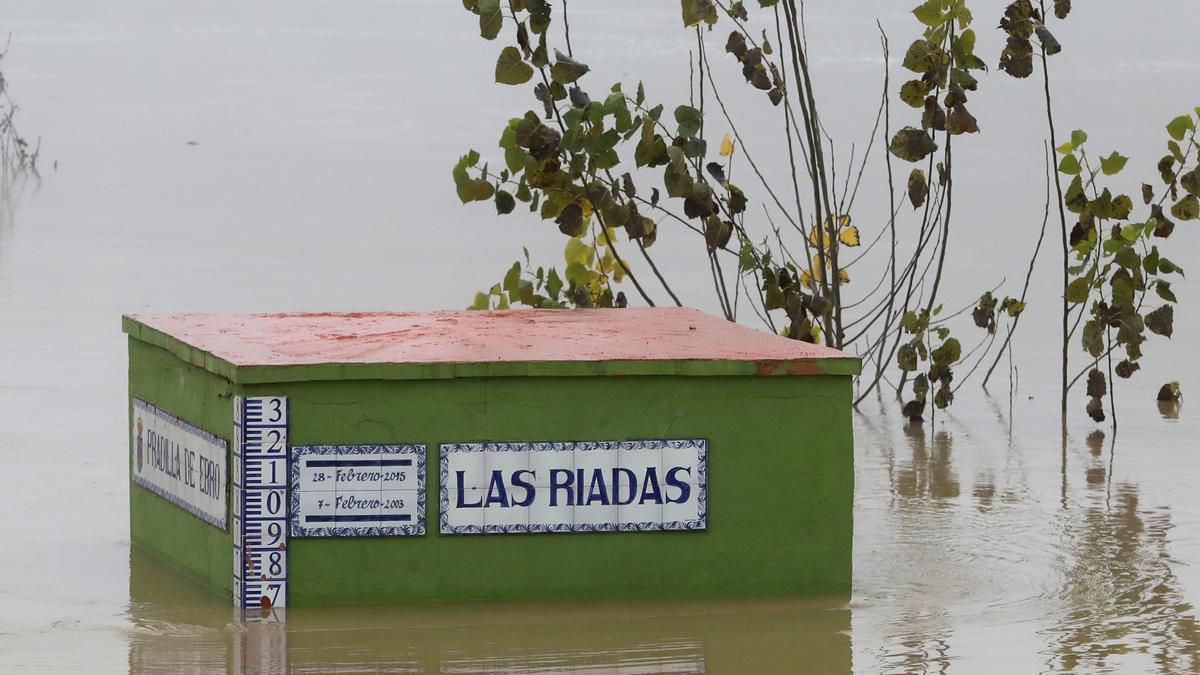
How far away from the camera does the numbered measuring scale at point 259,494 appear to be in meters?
5.44

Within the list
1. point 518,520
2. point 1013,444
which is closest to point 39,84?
point 1013,444

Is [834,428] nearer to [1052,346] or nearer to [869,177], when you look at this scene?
[1052,346]

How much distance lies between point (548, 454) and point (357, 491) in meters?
0.52

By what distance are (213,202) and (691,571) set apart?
1570cm

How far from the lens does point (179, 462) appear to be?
6.10 metres

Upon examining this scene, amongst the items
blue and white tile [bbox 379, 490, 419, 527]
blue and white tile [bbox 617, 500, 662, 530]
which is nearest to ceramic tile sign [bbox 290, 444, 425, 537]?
blue and white tile [bbox 379, 490, 419, 527]

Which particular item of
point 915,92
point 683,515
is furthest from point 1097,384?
point 683,515

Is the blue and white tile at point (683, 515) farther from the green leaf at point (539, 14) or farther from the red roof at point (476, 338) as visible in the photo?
the green leaf at point (539, 14)

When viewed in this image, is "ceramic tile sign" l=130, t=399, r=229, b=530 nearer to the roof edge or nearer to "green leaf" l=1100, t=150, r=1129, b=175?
the roof edge

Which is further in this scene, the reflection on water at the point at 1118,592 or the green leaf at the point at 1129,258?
the green leaf at the point at 1129,258

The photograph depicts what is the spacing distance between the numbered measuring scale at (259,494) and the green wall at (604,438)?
46mm

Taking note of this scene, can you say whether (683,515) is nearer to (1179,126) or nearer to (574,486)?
(574,486)

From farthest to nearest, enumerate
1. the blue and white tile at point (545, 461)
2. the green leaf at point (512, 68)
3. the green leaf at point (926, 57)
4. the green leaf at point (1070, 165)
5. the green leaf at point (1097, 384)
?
the green leaf at point (1097, 384), the green leaf at point (1070, 165), the green leaf at point (926, 57), the green leaf at point (512, 68), the blue and white tile at point (545, 461)

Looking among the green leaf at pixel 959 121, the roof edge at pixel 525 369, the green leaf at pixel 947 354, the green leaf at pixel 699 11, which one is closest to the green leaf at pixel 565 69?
the green leaf at pixel 699 11
